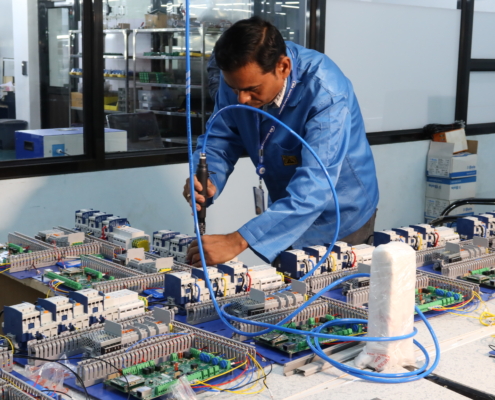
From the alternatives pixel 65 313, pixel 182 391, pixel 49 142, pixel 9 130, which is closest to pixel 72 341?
pixel 65 313

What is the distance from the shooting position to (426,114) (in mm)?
5742

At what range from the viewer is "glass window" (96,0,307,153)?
4.26 m

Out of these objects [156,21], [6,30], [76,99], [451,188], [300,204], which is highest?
[156,21]

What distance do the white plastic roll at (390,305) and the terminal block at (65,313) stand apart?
0.65 metres

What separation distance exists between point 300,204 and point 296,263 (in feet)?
0.91

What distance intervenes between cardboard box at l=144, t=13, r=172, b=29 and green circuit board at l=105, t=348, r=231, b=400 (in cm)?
329

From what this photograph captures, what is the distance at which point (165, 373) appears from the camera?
4.76 ft

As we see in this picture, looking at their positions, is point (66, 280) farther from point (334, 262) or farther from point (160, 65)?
point (160, 65)

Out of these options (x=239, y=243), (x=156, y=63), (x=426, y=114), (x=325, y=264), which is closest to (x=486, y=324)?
(x=325, y=264)

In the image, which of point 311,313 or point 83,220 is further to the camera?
point 83,220

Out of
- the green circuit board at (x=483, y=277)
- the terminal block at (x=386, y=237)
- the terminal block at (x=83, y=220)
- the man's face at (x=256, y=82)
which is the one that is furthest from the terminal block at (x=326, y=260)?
the terminal block at (x=83, y=220)

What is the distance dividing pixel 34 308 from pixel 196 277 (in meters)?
0.48

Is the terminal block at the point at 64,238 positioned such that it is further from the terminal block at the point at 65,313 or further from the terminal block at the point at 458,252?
the terminal block at the point at 458,252

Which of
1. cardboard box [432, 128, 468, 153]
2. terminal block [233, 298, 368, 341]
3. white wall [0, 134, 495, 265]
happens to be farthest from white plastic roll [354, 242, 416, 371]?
cardboard box [432, 128, 468, 153]
